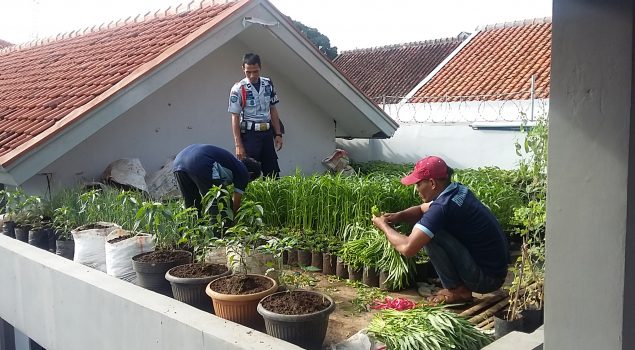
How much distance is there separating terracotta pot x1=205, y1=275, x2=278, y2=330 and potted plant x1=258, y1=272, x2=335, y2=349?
0.30ft

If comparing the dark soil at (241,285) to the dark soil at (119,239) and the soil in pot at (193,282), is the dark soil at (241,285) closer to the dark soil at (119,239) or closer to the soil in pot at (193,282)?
the soil in pot at (193,282)

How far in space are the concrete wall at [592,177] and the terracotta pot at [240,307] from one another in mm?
1647

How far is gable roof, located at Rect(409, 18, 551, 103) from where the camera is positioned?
60.8ft

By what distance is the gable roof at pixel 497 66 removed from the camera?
60.8 ft

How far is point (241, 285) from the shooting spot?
3312 millimetres

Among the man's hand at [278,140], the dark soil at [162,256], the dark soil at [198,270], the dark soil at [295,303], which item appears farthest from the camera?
the man's hand at [278,140]

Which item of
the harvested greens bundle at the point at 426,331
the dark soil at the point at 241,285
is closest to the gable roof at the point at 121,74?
the dark soil at the point at 241,285

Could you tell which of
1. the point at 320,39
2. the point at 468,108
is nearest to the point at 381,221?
the point at 468,108

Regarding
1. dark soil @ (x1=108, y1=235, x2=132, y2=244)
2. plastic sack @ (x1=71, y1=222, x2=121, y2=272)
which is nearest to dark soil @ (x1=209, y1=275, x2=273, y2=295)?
dark soil @ (x1=108, y1=235, x2=132, y2=244)

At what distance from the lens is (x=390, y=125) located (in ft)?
30.2

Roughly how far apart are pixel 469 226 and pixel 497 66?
18.7 metres

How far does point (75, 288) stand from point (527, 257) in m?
3.09

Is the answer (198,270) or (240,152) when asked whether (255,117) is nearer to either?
(240,152)

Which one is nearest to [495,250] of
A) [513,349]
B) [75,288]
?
[513,349]
